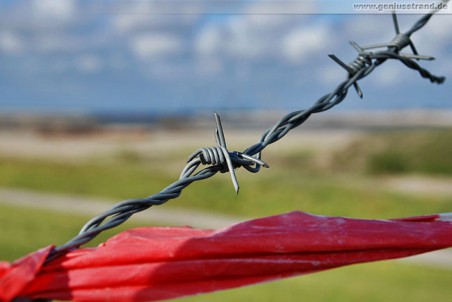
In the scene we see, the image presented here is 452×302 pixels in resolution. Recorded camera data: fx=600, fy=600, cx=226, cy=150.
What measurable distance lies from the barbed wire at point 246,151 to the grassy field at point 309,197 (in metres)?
4.35

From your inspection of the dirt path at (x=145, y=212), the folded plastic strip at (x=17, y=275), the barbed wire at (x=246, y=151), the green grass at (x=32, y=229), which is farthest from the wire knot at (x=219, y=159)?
the dirt path at (x=145, y=212)

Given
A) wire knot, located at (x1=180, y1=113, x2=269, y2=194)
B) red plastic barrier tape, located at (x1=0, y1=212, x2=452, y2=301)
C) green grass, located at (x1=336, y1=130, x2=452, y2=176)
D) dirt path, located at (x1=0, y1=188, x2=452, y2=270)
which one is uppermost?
wire knot, located at (x1=180, y1=113, x2=269, y2=194)

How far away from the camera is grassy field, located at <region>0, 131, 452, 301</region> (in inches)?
255

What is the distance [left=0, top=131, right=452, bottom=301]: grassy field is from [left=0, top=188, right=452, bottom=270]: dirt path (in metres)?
0.43

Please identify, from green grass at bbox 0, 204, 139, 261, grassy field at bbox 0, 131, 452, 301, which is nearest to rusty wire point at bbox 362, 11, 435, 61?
grassy field at bbox 0, 131, 452, 301

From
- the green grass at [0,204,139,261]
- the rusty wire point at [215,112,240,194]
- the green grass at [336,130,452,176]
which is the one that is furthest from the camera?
the green grass at [336,130,452,176]

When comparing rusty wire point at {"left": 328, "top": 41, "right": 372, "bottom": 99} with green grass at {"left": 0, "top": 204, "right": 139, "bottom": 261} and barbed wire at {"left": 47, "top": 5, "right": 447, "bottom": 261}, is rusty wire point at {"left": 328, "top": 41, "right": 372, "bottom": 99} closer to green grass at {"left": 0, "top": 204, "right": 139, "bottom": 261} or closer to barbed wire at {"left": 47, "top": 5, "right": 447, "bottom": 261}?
barbed wire at {"left": 47, "top": 5, "right": 447, "bottom": 261}

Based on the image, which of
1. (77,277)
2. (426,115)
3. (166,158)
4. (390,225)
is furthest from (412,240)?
(426,115)

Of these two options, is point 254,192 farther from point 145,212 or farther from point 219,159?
point 219,159

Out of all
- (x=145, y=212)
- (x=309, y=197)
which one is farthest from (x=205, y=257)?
(x=309, y=197)

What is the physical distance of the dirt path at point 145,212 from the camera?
8.12m

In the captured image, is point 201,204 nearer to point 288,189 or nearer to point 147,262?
point 288,189

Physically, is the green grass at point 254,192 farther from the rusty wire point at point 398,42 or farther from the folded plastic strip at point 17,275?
the folded plastic strip at point 17,275

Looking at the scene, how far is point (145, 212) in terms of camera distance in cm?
1123
